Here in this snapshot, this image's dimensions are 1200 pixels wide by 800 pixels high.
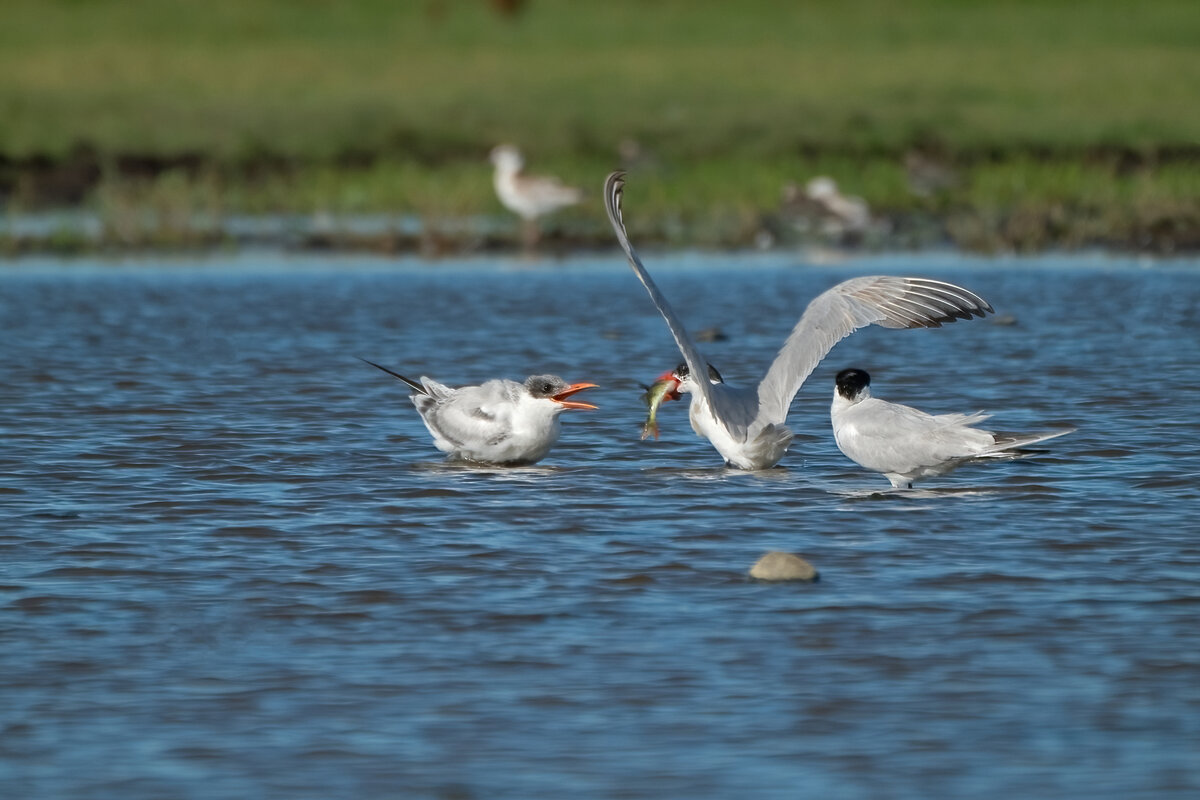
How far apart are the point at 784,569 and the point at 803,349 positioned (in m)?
2.39

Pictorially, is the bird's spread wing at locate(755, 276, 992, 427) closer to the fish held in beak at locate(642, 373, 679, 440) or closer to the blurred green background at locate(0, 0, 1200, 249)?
the fish held in beak at locate(642, 373, 679, 440)

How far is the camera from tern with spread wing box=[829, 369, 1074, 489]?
8930mm

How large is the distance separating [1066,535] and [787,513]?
1.25m

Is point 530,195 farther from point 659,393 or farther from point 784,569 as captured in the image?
point 784,569

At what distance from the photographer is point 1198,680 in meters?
6.08

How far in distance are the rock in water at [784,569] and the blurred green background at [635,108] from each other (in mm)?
17657

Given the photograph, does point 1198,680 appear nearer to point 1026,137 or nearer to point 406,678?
point 406,678

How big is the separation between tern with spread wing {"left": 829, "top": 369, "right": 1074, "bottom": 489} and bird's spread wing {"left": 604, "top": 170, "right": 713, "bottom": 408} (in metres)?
0.65

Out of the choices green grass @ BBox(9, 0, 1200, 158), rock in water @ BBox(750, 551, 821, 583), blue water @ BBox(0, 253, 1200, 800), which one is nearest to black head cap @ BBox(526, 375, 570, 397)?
blue water @ BBox(0, 253, 1200, 800)

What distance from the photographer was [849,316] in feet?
31.7

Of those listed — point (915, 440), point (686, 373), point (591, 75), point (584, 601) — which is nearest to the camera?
point (584, 601)

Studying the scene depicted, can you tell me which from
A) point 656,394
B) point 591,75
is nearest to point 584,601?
point 656,394

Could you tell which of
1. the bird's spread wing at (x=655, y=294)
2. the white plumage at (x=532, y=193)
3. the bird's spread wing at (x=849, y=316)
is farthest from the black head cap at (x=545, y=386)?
the white plumage at (x=532, y=193)

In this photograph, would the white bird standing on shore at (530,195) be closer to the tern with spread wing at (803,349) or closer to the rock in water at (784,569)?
the tern with spread wing at (803,349)
